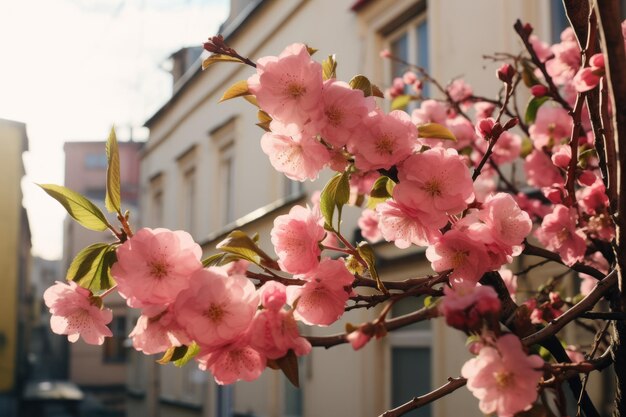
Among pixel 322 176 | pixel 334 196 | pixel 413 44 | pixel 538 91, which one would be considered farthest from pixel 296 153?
pixel 322 176

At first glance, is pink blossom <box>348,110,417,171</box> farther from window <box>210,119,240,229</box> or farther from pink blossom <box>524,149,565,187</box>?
window <box>210,119,240,229</box>

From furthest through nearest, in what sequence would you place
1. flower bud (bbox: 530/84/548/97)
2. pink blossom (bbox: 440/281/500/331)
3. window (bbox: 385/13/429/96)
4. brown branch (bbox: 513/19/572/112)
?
window (bbox: 385/13/429/96), flower bud (bbox: 530/84/548/97), brown branch (bbox: 513/19/572/112), pink blossom (bbox: 440/281/500/331)

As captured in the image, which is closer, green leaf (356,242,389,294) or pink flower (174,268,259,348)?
pink flower (174,268,259,348)

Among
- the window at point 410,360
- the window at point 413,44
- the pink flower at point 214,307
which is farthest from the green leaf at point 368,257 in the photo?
the window at point 413,44

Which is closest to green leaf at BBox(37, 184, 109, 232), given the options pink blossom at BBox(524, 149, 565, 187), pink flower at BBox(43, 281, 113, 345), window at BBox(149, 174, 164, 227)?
pink flower at BBox(43, 281, 113, 345)

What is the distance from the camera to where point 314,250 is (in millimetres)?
1607

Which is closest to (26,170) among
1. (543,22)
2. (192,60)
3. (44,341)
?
(192,60)

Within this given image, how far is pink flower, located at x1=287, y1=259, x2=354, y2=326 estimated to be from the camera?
156 cm

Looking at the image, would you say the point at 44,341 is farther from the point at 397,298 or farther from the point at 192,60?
the point at 397,298

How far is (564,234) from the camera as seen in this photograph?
222 cm

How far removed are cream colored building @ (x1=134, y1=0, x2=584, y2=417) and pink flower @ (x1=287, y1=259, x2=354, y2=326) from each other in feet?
12.1

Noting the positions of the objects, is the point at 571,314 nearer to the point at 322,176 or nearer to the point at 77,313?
the point at 77,313

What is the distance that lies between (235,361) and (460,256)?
482 millimetres

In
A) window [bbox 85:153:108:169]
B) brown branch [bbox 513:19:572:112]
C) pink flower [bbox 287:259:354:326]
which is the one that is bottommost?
pink flower [bbox 287:259:354:326]
